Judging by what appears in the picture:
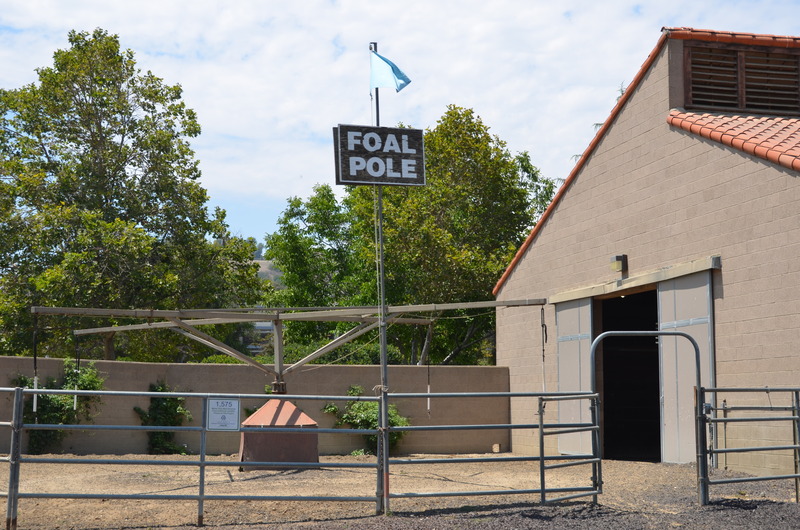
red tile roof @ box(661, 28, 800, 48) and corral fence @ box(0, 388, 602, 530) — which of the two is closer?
corral fence @ box(0, 388, 602, 530)

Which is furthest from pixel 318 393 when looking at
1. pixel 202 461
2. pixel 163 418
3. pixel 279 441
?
pixel 202 461

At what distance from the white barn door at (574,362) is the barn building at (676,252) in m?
0.04

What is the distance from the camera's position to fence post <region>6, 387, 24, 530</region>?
28.6 feet

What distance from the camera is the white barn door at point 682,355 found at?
14148mm

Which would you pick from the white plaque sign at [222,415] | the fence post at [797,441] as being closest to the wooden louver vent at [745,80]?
the fence post at [797,441]

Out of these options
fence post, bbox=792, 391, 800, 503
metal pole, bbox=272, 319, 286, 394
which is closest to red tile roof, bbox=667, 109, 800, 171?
fence post, bbox=792, 391, 800, 503

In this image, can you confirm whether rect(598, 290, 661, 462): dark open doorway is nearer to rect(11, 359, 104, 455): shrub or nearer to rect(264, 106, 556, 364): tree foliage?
rect(264, 106, 556, 364): tree foliage

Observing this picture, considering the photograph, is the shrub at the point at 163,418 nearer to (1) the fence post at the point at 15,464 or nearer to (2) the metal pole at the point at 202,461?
(2) the metal pole at the point at 202,461

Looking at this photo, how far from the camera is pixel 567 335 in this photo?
18641mm

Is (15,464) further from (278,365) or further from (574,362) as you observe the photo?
(574,362)

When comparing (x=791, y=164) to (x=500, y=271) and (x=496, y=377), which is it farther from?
(x=500, y=271)

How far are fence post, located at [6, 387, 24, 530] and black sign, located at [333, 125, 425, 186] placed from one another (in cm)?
407

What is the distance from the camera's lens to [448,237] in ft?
94.4

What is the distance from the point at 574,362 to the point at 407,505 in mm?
8943
